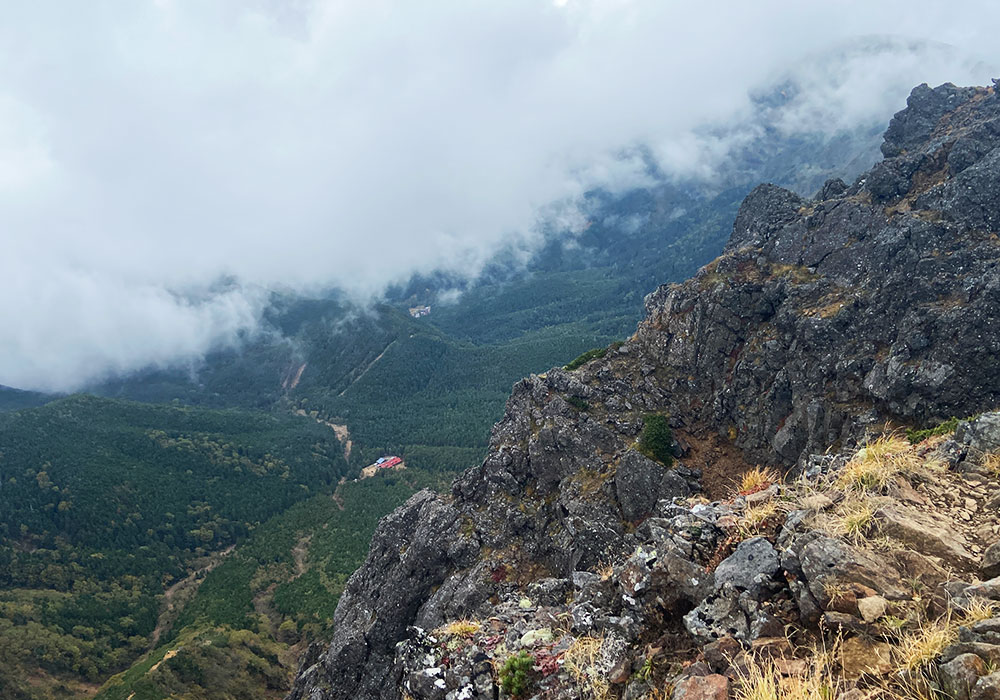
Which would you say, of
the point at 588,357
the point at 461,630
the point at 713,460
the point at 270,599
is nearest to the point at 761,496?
the point at 461,630

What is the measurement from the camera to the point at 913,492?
11.0 m

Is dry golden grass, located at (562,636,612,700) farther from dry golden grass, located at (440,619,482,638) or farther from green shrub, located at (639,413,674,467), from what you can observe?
green shrub, located at (639,413,674,467)

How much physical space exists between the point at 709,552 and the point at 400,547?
38.9m

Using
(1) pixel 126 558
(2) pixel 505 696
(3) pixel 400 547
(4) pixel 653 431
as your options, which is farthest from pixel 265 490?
(2) pixel 505 696

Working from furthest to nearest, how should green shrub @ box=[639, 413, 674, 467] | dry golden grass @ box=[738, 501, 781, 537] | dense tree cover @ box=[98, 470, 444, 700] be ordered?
dense tree cover @ box=[98, 470, 444, 700] < green shrub @ box=[639, 413, 674, 467] < dry golden grass @ box=[738, 501, 781, 537]

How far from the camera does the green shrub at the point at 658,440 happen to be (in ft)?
130

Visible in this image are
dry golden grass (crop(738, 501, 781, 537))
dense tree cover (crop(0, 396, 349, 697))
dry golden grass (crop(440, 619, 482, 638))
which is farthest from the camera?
dense tree cover (crop(0, 396, 349, 697))

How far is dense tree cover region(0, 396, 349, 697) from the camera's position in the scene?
9281cm

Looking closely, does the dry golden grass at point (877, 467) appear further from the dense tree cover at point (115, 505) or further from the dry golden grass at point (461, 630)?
the dense tree cover at point (115, 505)

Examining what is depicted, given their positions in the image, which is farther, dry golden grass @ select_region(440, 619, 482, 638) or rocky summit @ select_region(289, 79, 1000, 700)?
dry golden grass @ select_region(440, 619, 482, 638)

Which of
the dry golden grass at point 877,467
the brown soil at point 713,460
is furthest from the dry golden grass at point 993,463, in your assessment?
the brown soil at point 713,460

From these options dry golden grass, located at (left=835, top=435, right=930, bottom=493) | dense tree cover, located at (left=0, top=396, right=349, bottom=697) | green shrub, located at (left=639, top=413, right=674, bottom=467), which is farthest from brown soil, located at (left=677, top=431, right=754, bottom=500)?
dense tree cover, located at (left=0, top=396, right=349, bottom=697)

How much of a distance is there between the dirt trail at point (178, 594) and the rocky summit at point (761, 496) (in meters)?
67.3

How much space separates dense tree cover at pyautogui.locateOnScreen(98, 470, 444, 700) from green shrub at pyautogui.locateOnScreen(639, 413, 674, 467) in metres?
61.8
